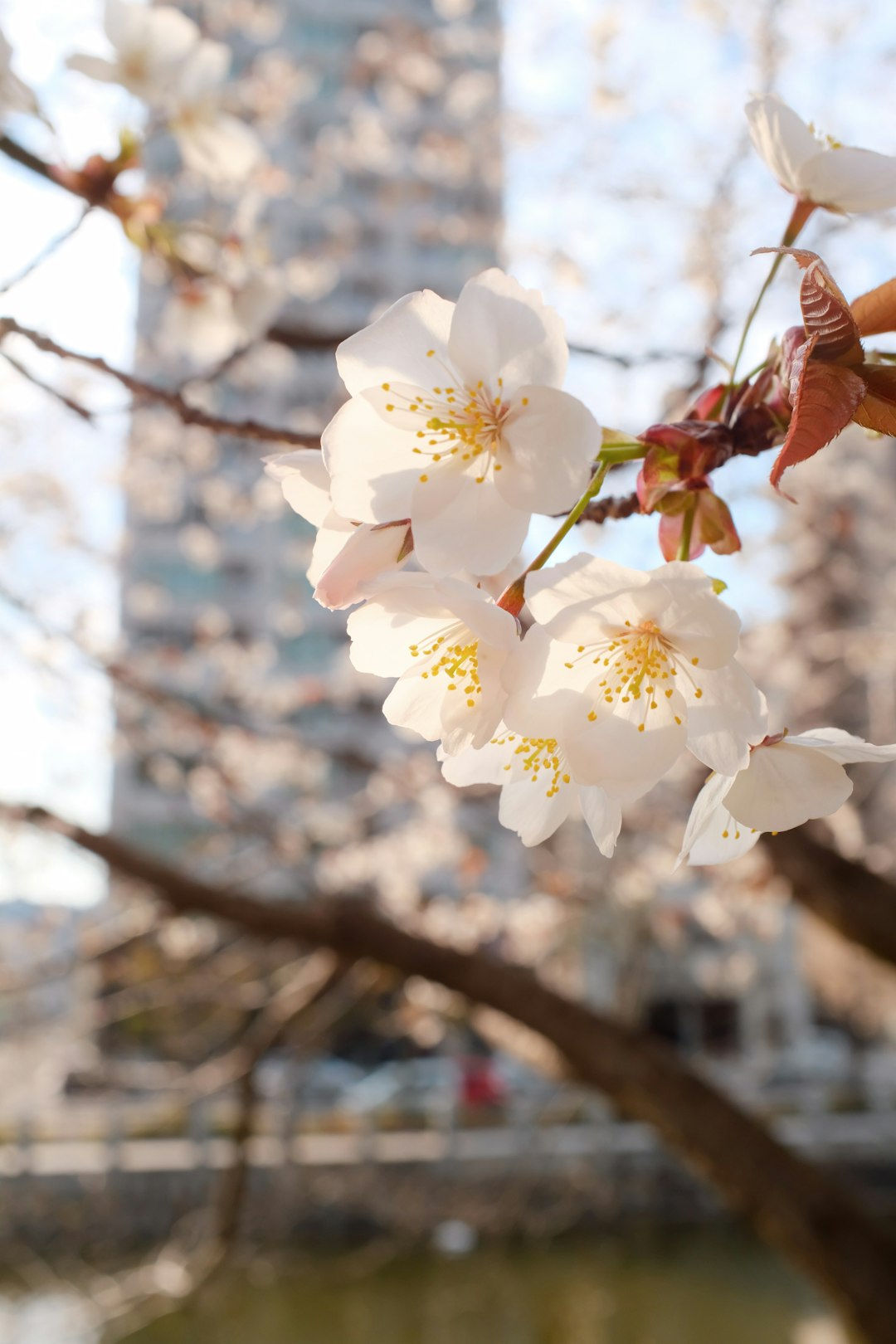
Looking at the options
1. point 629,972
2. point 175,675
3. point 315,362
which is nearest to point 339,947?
point 629,972

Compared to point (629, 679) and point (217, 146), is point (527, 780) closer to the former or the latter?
point (629, 679)

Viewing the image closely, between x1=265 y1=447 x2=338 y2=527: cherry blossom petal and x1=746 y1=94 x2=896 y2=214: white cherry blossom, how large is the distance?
1.07 feet

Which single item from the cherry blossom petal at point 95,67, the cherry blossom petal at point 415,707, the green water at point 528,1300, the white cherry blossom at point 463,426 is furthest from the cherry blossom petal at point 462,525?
the green water at point 528,1300

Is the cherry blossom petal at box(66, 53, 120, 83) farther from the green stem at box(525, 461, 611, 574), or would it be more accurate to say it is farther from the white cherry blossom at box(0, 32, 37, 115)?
the green stem at box(525, 461, 611, 574)

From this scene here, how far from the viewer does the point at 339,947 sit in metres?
2.38

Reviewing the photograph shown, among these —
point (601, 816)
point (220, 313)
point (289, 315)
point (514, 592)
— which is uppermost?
point (289, 315)

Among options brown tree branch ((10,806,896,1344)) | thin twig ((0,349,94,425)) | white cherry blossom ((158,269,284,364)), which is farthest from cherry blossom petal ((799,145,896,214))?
brown tree branch ((10,806,896,1344))

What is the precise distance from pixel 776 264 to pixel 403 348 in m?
0.23

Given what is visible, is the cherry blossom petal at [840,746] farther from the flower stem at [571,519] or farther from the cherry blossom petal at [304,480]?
the cherry blossom petal at [304,480]

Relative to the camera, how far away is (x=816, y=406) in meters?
0.45

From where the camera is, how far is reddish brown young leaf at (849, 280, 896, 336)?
1.56 ft

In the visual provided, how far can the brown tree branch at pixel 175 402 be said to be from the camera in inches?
29.3

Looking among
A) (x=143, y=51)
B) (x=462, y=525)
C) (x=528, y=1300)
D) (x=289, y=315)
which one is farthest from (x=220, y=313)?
(x=528, y=1300)

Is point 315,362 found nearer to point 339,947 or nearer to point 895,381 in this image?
point 339,947
